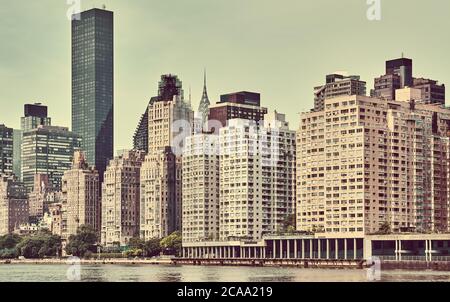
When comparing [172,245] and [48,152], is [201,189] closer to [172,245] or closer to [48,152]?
[172,245]

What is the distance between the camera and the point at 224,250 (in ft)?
244

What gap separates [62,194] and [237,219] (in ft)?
82.7

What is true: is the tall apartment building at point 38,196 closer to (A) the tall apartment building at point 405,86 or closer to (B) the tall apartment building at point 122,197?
(B) the tall apartment building at point 122,197

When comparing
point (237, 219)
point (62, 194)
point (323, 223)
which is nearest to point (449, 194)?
point (323, 223)

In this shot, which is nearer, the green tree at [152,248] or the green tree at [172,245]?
the green tree at [152,248]

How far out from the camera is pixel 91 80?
4872cm

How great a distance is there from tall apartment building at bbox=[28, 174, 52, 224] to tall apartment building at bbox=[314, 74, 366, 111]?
22.3 meters

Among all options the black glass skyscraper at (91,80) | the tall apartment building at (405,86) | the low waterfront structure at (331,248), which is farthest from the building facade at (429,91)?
the black glass skyscraper at (91,80)

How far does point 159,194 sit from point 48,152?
17.9 m

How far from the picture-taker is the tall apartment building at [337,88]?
70375 mm

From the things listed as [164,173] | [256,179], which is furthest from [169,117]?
[256,179]

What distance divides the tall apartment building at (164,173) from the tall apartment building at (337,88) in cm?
1558

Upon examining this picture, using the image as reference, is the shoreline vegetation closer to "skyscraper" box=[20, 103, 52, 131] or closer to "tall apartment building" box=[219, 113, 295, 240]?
"tall apartment building" box=[219, 113, 295, 240]
